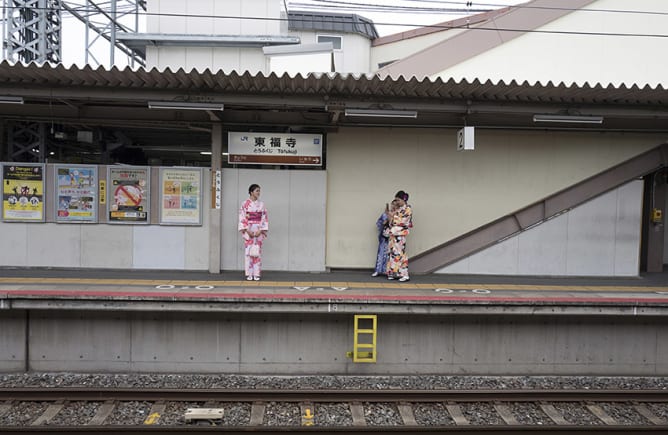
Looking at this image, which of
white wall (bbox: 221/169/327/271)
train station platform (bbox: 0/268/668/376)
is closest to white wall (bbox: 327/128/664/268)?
white wall (bbox: 221/169/327/271)

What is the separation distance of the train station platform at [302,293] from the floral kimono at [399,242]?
27cm

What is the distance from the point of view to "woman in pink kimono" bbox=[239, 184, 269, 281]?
7.79m

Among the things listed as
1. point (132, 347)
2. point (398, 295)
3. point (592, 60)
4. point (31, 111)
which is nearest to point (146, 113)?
point (31, 111)

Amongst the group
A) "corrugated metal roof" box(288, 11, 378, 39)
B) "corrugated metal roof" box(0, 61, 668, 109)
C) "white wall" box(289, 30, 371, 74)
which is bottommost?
"corrugated metal roof" box(0, 61, 668, 109)

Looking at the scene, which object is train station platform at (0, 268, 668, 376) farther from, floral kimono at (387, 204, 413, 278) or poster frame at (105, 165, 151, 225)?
poster frame at (105, 165, 151, 225)

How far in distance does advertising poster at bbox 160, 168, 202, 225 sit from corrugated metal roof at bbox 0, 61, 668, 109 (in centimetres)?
185

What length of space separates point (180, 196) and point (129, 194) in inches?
37.6

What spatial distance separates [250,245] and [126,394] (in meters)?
3.05

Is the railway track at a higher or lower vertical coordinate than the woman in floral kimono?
lower

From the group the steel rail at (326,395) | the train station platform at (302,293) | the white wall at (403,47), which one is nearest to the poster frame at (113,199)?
the train station platform at (302,293)

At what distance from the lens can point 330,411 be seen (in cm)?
548

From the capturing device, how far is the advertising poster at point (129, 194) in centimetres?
853
